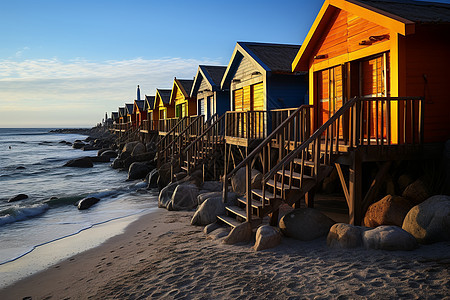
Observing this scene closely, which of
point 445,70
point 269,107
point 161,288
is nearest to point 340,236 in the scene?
point 161,288

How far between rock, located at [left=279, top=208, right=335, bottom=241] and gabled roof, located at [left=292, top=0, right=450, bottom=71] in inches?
165

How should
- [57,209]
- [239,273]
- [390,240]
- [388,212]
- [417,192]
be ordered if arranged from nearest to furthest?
[239,273] < [390,240] < [388,212] < [417,192] < [57,209]

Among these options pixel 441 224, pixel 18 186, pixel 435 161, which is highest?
pixel 435 161

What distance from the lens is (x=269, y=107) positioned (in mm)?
15219

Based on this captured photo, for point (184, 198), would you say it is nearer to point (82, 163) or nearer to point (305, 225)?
point (305, 225)

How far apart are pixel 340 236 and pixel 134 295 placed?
3.44m

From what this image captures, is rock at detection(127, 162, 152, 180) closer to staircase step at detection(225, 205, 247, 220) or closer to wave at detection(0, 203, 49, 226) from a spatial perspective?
wave at detection(0, 203, 49, 226)

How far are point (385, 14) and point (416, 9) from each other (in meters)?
1.48

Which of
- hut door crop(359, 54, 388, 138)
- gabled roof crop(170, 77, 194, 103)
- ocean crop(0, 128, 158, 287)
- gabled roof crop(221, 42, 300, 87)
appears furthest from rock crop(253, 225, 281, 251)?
gabled roof crop(170, 77, 194, 103)

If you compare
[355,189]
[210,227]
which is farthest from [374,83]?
[210,227]

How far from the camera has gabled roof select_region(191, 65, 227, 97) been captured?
844 inches

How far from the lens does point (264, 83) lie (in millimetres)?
15188

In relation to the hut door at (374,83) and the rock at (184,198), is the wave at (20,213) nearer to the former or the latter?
the rock at (184,198)

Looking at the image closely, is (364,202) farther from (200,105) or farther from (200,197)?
(200,105)
